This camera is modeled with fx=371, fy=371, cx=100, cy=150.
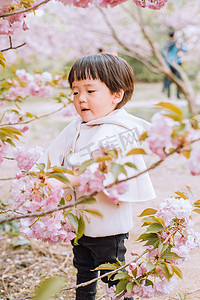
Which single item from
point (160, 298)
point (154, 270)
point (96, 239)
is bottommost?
point (160, 298)

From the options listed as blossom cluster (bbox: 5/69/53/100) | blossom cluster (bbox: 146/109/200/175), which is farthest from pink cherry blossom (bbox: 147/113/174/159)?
blossom cluster (bbox: 5/69/53/100)

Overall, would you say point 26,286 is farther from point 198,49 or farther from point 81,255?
point 198,49

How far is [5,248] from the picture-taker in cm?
274

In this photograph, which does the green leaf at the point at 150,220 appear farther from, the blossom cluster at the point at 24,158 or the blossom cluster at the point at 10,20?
the blossom cluster at the point at 10,20

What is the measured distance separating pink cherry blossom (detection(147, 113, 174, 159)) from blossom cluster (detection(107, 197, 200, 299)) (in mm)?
619

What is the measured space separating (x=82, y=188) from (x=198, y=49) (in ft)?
50.6

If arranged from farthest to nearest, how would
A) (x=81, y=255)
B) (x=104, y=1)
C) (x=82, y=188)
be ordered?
(x=81, y=255) < (x=104, y=1) < (x=82, y=188)

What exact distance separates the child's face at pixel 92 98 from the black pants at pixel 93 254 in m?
0.50

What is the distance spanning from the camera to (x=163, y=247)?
1.33 m

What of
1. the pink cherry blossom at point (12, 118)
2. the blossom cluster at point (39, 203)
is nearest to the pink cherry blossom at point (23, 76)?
the pink cherry blossom at point (12, 118)

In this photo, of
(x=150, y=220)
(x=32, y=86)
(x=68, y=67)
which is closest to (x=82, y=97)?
(x=150, y=220)

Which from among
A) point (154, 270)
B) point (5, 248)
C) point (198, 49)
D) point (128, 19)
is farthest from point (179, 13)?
point (154, 270)

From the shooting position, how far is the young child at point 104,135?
1.41 m

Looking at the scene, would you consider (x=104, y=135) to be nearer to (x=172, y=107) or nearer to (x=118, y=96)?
(x=118, y=96)
